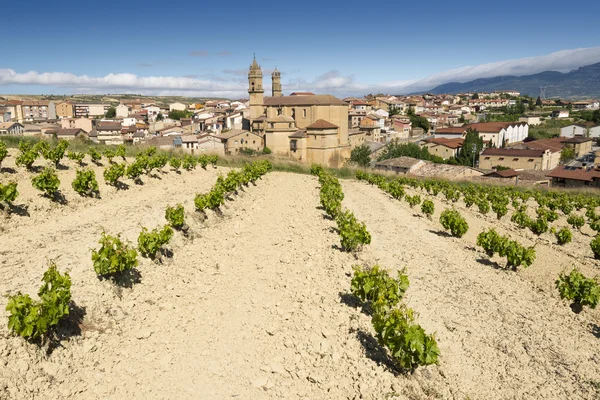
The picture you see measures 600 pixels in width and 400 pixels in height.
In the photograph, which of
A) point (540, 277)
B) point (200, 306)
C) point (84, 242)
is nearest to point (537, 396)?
point (200, 306)

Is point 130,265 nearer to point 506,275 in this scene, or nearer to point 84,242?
point 84,242

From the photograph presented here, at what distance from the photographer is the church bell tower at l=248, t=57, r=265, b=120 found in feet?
229

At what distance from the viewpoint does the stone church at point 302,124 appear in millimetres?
61500

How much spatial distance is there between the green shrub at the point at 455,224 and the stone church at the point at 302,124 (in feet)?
142

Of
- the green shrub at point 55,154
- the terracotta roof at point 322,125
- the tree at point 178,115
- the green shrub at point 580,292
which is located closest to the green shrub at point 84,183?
the green shrub at point 55,154

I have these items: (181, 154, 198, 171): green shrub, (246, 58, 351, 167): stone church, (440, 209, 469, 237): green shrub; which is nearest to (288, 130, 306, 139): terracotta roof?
(246, 58, 351, 167): stone church

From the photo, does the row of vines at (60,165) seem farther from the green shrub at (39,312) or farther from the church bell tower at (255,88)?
the church bell tower at (255,88)

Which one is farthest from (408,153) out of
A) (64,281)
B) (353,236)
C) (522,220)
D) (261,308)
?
(64,281)

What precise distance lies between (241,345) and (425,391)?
3.32 metres

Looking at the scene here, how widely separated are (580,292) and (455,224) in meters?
6.79

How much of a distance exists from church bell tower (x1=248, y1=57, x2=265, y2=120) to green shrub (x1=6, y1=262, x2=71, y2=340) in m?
66.3

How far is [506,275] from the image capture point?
13273mm

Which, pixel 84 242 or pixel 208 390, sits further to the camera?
pixel 84 242

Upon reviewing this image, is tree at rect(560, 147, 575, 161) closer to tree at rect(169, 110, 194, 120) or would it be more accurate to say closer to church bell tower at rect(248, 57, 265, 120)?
church bell tower at rect(248, 57, 265, 120)
